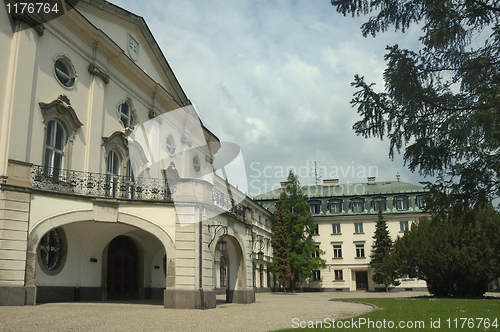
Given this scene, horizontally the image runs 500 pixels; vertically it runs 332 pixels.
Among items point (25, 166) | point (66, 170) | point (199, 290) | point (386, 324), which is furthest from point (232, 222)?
point (386, 324)

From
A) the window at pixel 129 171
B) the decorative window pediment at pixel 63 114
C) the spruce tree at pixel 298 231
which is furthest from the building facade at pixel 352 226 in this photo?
the decorative window pediment at pixel 63 114

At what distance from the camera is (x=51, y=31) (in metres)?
18.8

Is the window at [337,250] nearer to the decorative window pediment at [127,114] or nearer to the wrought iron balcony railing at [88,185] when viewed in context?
the decorative window pediment at [127,114]

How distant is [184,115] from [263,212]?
94.1 ft

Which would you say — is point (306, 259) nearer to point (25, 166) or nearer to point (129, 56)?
point (129, 56)

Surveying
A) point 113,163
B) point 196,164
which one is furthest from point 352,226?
point 113,163

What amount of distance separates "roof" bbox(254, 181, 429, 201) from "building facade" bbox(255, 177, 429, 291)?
5.3 inches

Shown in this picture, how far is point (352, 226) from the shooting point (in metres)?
63.2

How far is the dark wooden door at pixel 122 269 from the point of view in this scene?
21406 mm

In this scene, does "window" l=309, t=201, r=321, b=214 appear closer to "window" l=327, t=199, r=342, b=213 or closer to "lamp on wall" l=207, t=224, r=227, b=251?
"window" l=327, t=199, r=342, b=213

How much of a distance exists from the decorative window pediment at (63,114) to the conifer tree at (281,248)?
34.4 meters

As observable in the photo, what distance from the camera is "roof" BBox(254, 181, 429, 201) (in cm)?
6556
